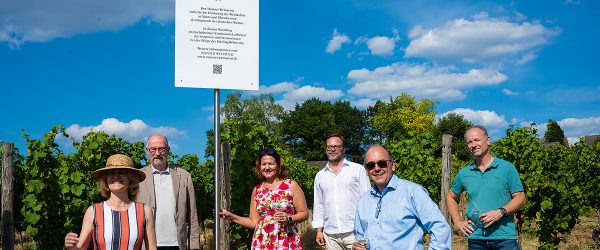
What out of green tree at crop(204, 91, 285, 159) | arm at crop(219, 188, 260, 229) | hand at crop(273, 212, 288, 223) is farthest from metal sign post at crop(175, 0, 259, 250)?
green tree at crop(204, 91, 285, 159)

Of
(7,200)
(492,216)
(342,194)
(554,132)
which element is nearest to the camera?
(492,216)

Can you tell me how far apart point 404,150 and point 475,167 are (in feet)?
22.1

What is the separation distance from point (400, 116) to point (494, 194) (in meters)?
48.1

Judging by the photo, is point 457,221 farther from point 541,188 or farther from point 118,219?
point 541,188

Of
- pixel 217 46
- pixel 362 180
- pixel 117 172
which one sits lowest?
pixel 362 180

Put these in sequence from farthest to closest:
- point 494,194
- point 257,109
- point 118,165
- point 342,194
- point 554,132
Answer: point 554,132
point 257,109
point 342,194
point 494,194
point 118,165

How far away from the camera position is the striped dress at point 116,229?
2.88 meters

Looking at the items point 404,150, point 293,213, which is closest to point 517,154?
point 404,150

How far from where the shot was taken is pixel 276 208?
418 cm

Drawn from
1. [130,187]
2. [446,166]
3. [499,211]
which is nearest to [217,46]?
[130,187]

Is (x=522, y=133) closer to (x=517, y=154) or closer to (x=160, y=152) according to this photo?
(x=517, y=154)

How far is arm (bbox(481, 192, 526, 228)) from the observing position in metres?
3.86

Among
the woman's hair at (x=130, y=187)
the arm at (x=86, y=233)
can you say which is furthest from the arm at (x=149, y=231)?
the arm at (x=86, y=233)

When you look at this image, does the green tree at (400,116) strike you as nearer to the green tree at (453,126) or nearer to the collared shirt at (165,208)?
the green tree at (453,126)
